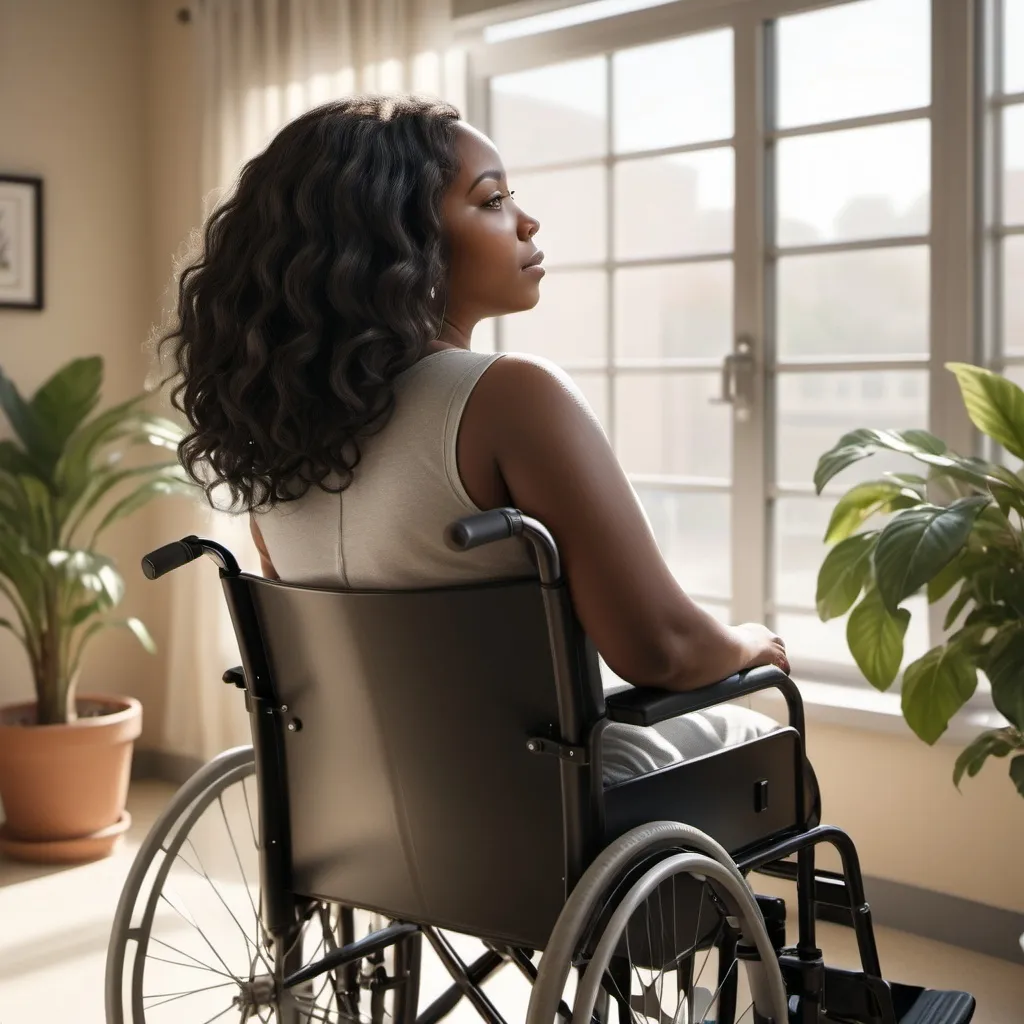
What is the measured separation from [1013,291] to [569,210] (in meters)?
1.23

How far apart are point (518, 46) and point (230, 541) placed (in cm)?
158

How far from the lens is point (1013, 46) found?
290cm

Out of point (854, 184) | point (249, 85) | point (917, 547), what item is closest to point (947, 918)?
point (917, 547)

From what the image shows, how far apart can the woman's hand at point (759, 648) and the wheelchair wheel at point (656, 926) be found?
9.0 inches

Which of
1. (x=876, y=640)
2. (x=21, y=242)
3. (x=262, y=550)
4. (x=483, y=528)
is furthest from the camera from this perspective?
(x=21, y=242)

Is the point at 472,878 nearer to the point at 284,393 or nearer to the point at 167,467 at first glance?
the point at 284,393

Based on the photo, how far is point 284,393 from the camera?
153 centimetres

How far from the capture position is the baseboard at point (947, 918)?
9.41ft

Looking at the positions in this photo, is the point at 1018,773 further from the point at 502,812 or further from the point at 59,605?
the point at 59,605

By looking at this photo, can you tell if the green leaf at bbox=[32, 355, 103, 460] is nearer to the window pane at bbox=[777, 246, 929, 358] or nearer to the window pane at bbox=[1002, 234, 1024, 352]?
the window pane at bbox=[777, 246, 929, 358]

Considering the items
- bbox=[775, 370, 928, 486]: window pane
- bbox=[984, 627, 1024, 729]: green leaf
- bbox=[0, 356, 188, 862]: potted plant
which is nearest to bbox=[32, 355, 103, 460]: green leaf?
bbox=[0, 356, 188, 862]: potted plant

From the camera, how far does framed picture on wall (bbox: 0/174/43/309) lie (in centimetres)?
414

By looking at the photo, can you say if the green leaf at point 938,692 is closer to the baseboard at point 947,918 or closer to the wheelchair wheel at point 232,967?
the baseboard at point 947,918

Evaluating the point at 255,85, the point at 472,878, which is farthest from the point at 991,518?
the point at 255,85
